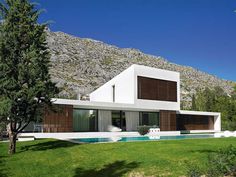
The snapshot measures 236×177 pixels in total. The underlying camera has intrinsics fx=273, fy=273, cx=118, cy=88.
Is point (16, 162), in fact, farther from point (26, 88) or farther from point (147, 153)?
point (147, 153)

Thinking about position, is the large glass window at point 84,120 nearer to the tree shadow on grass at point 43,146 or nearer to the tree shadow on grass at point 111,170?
the tree shadow on grass at point 43,146

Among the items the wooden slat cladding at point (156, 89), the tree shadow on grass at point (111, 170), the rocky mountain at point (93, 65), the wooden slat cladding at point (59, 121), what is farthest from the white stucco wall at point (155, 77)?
the rocky mountain at point (93, 65)

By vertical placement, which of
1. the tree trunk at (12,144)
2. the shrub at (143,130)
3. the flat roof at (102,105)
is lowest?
the shrub at (143,130)

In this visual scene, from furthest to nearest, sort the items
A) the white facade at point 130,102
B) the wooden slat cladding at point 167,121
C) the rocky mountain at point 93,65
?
the rocky mountain at point 93,65
the wooden slat cladding at point 167,121
the white facade at point 130,102

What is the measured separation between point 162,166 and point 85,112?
1996 cm

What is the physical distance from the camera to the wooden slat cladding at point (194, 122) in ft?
116

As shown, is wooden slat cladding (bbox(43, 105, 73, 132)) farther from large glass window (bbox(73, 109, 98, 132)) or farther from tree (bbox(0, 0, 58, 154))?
tree (bbox(0, 0, 58, 154))

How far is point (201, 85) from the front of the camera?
4365 inches

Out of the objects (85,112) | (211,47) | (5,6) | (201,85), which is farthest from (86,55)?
(5,6)

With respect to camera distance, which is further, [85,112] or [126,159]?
[85,112]

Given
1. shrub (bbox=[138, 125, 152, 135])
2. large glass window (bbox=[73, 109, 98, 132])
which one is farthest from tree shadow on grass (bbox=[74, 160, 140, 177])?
shrub (bbox=[138, 125, 152, 135])

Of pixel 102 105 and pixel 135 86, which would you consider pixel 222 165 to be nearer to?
pixel 102 105

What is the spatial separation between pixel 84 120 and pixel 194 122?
16.6m

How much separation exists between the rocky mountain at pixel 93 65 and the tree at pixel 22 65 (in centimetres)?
5746
